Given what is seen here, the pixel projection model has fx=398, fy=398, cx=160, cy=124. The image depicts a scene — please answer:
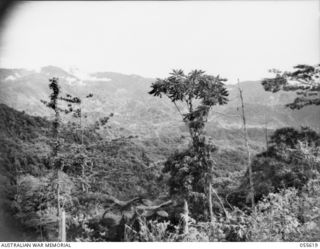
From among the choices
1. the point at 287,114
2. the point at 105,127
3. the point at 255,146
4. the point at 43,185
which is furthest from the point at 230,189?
the point at 43,185

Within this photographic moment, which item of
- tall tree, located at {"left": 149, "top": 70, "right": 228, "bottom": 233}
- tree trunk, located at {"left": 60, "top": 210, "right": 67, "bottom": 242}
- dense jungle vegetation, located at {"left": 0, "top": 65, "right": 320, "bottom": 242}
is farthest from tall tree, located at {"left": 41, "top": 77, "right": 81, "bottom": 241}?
tall tree, located at {"left": 149, "top": 70, "right": 228, "bottom": 233}

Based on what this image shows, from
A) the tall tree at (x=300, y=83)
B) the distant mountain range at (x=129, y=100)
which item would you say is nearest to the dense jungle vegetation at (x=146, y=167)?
the tall tree at (x=300, y=83)

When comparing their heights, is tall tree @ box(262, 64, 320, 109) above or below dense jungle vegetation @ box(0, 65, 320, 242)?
above

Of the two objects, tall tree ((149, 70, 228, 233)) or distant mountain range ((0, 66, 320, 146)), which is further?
distant mountain range ((0, 66, 320, 146))

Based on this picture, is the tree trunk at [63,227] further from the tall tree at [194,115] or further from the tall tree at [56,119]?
the tall tree at [194,115]

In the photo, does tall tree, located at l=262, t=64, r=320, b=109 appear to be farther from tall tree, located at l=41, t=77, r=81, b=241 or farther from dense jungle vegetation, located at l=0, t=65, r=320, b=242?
tall tree, located at l=41, t=77, r=81, b=241
